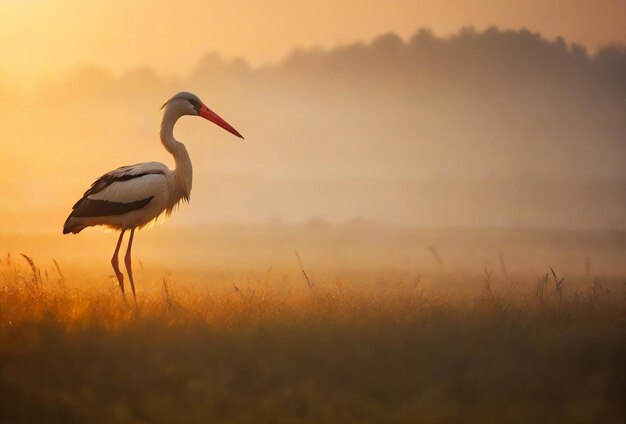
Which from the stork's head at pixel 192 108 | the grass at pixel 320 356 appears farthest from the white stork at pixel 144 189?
the grass at pixel 320 356

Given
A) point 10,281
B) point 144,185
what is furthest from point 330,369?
point 10,281

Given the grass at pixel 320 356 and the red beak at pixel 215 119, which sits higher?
the red beak at pixel 215 119

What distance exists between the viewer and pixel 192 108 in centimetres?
607

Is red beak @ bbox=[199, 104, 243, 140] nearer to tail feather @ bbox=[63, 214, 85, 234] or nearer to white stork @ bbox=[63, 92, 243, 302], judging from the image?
white stork @ bbox=[63, 92, 243, 302]

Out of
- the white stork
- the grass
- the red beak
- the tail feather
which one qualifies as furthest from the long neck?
the grass

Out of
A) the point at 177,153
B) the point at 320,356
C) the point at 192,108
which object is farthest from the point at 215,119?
the point at 320,356

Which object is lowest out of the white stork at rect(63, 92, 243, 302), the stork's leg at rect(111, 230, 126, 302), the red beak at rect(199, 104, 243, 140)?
the stork's leg at rect(111, 230, 126, 302)

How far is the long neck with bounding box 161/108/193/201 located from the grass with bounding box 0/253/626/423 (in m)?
0.88

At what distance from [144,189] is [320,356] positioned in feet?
5.99

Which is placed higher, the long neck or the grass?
the long neck

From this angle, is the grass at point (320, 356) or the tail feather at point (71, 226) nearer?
the grass at point (320, 356)

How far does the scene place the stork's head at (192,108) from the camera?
19.8 ft

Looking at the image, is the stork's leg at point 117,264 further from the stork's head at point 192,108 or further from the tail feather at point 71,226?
the stork's head at point 192,108

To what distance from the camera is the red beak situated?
6109mm
